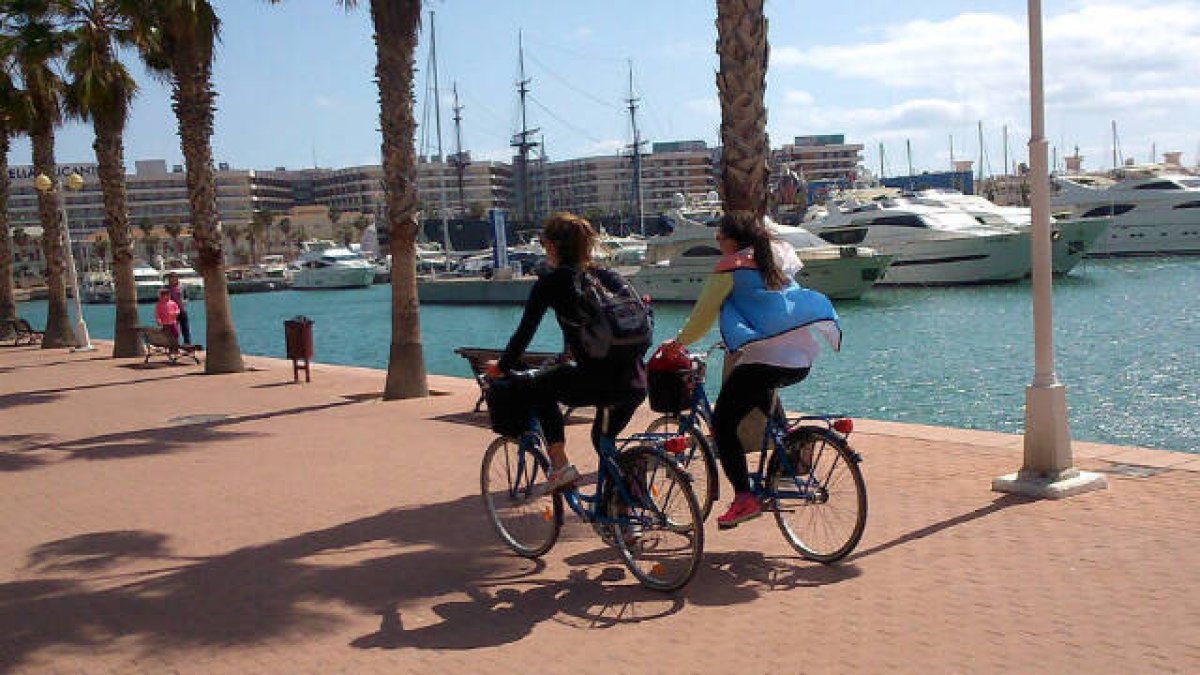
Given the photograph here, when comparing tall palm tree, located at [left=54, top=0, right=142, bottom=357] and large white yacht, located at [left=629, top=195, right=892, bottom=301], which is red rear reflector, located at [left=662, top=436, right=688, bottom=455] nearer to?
tall palm tree, located at [left=54, top=0, right=142, bottom=357]

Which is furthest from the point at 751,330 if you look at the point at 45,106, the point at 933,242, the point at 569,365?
the point at 933,242

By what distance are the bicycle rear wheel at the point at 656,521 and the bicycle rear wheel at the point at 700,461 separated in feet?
1.66

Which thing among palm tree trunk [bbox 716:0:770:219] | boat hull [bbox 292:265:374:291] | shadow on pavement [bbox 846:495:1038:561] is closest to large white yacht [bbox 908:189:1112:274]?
palm tree trunk [bbox 716:0:770:219]

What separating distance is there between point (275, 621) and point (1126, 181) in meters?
66.7

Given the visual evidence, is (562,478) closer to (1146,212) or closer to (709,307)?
(709,307)

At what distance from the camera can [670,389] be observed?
6246mm

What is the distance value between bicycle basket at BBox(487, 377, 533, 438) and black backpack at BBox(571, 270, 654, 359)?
1.70 ft

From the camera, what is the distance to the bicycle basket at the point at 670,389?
20.4ft

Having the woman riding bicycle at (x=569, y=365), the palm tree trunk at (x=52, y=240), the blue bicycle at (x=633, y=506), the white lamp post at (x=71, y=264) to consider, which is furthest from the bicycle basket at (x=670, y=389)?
the palm tree trunk at (x=52, y=240)

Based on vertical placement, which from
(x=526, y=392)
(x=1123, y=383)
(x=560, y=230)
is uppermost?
(x=560, y=230)

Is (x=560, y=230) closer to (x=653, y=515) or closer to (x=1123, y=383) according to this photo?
(x=653, y=515)

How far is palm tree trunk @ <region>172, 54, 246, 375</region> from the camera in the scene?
18.7 meters

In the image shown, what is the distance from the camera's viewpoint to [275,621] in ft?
17.7

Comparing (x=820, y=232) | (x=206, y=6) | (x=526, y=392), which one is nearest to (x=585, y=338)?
(x=526, y=392)
